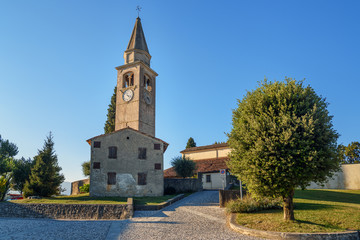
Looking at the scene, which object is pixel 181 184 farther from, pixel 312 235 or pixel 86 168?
pixel 312 235

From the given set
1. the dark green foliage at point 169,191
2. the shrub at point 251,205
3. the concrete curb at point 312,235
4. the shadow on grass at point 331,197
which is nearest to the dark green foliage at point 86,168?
the dark green foliage at point 169,191

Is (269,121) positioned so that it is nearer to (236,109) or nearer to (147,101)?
(236,109)

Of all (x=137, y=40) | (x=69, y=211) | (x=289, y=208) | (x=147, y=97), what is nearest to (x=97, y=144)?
(x=69, y=211)

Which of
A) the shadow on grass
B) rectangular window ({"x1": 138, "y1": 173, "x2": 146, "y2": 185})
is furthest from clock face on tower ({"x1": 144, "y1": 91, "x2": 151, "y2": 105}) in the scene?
the shadow on grass

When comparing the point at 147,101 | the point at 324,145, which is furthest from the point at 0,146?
the point at 324,145

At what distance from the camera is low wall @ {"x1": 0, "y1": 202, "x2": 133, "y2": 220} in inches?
607

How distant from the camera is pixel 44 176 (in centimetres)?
2230

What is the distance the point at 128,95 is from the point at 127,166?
662 inches

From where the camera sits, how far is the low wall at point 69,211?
15406mm

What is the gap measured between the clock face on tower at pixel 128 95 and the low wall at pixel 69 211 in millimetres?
23002

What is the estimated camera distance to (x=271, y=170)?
1077cm

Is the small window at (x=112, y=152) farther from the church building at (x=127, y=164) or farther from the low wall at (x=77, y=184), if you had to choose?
the low wall at (x=77, y=184)

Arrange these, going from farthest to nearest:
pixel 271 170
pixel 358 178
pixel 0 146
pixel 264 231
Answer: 1. pixel 0 146
2. pixel 358 178
3. pixel 271 170
4. pixel 264 231

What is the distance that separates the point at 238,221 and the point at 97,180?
602 inches
